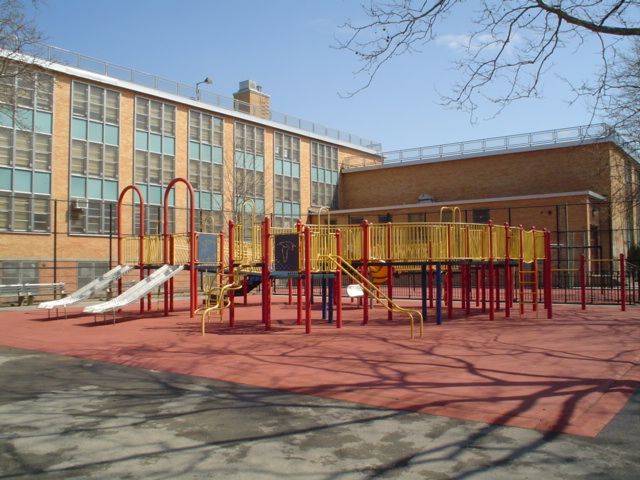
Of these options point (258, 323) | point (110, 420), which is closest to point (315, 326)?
point (258, 323)

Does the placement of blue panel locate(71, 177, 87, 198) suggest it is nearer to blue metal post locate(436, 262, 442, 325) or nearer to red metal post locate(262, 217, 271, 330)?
red metal post locate(262, 217, 271, 330)

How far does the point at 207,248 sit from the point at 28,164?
1746 cm

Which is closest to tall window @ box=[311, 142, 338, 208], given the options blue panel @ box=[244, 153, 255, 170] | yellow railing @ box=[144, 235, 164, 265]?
blue panel @ box=[244, 153, 255, 170]

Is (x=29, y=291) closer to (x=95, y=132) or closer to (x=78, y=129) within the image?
(x=78, y=129)

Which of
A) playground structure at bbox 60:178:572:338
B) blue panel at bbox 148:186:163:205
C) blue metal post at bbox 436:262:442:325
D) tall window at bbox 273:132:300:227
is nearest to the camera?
playground structure at bbox 60:178:572:338

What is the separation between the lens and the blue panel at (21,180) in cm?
2977

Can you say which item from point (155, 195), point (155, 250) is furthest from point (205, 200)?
point (155, 250)

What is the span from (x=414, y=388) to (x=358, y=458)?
2763mm

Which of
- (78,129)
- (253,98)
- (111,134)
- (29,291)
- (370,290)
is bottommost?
(29,291)

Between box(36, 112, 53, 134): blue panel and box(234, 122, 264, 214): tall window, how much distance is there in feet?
41.9

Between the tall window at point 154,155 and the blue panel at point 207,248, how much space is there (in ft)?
57.4

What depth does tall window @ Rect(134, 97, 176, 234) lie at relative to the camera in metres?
35.3

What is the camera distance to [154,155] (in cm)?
3625

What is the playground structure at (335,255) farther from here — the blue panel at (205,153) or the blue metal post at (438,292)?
the blue panel at (205,153)
